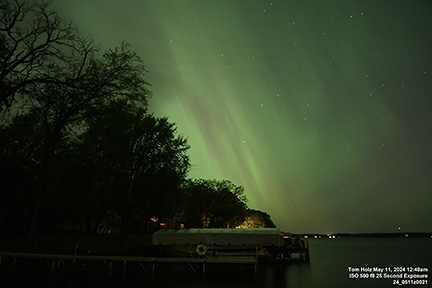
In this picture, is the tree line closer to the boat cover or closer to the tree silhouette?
the boat cover

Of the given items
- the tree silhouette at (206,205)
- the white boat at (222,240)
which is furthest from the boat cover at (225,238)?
the tree silhouette at (206,205)

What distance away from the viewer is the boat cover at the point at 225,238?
73.5ft

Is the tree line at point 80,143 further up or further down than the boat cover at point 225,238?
further up

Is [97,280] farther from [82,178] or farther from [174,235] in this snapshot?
[82,178]

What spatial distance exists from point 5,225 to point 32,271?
27813 mm

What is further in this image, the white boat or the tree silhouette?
the tree silhouette

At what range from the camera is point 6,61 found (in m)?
19.0

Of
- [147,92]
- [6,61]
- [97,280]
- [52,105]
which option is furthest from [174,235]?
[6,61]

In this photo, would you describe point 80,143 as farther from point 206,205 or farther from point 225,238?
point 206,205

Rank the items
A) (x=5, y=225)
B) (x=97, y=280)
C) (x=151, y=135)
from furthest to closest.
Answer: (x=5, y=225), (x=151, y=135), (x=97, y=280)

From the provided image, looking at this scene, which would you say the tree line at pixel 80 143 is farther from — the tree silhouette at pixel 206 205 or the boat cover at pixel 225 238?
the tree silhouette at pixel 206 205

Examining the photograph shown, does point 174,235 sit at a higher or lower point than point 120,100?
lower

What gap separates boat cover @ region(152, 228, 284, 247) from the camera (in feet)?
73.5

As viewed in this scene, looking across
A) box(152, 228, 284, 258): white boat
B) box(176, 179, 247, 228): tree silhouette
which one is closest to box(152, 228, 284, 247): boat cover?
box(152, 228, 284, 258): white boat
